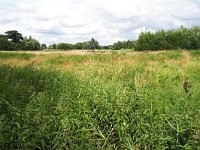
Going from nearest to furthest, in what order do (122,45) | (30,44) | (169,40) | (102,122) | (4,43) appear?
(102,122)
(4,43)
(169,40)
(30,44)
(122,45)

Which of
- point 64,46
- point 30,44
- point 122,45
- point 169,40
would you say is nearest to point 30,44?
point 30,44

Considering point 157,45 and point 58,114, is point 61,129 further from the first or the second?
point 157,45

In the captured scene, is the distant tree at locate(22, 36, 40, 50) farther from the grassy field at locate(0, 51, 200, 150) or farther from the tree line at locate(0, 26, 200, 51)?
the grassy field at locate(0, 51, 200, 150)

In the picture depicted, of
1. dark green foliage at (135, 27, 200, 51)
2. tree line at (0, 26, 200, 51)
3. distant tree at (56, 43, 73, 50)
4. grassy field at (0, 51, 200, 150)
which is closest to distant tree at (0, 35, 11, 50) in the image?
tree line at (0, 26, 200, 51)

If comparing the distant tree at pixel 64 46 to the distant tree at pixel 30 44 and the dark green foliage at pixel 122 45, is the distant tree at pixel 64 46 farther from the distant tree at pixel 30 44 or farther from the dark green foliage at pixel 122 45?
the distant tree at pixel 30 44

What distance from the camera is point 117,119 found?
4.58 meters

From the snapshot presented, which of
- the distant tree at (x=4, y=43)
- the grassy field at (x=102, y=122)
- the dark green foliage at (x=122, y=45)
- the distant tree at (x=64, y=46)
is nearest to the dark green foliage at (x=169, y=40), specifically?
the dark green foliage at (x=122, y=45)

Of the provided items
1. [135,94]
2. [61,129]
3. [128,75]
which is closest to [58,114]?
[61,129]

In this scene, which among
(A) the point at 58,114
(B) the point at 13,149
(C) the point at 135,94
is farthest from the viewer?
(C) the point at 135,94

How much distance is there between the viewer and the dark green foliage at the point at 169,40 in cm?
4406

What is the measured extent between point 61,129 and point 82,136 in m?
0.40

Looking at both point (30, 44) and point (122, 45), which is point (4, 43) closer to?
point (30, 44)

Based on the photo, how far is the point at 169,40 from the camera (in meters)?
44.4

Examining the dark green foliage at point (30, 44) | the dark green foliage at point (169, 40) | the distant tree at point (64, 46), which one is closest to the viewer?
the dark green foliage at point (169, 40)
